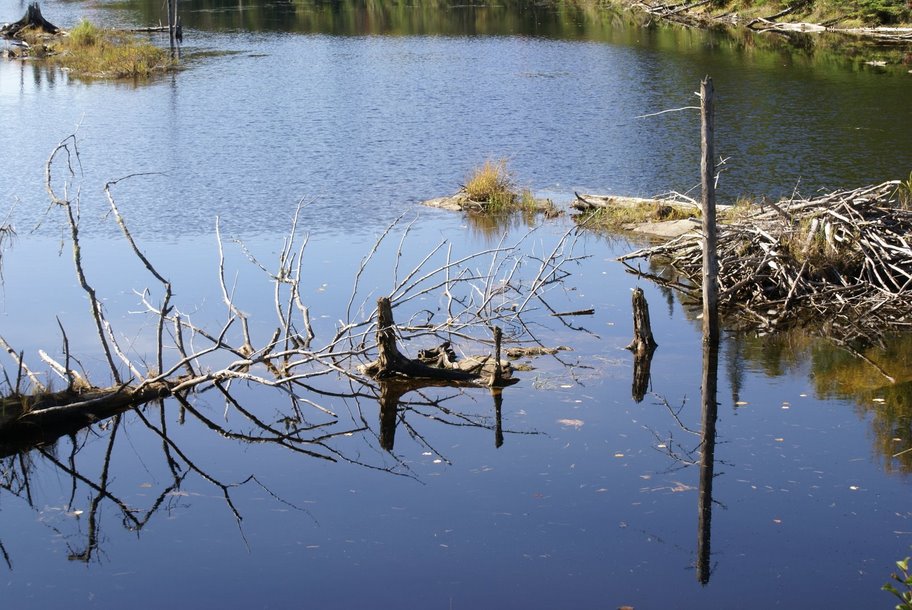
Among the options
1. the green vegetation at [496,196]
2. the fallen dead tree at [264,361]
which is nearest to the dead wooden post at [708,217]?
the fallen dead tree at [264,361]

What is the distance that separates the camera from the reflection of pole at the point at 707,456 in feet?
27.5

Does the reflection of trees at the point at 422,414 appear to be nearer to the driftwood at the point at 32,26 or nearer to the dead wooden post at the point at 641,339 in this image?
the dead wooden post at the point at 641,339

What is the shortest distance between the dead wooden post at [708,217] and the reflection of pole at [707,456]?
0.27 m

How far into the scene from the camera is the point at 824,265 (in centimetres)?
1430

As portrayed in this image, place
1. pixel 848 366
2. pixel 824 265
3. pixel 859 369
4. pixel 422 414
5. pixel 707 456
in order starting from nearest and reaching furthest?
pixel 707 456
pixel 422 414
pixel 859 369
pixel 848 366
pixel 824 265

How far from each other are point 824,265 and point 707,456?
504 cm

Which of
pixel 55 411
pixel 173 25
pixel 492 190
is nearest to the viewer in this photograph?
pixel 55 411

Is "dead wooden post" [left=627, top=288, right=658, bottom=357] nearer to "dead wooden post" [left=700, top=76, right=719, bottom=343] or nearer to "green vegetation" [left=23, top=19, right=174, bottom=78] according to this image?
"dead wooden post" [left=700, top=76, right=719, bottom=343]

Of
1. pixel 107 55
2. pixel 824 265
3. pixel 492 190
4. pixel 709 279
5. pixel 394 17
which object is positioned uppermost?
pixel 394 17

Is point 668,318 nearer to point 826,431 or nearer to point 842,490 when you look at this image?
point 826,431

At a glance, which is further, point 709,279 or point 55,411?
point 709,279

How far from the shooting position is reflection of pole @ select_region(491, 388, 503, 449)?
1062 centimetres

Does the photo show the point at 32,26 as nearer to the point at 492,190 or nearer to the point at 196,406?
the point at 492,190

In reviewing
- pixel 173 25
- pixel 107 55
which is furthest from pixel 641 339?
pixel 173 25
